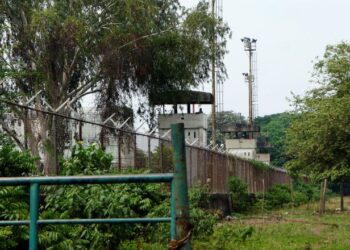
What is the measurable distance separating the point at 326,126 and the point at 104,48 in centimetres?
A: 1021

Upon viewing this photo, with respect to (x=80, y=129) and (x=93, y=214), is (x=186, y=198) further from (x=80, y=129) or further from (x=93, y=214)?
(x=80, y=129)

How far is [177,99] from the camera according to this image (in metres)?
33.7

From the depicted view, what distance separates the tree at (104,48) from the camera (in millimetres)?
28938

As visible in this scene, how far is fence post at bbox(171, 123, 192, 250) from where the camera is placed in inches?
113

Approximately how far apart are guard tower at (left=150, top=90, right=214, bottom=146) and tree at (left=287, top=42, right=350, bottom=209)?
4144mm

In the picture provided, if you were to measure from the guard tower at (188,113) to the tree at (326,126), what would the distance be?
4.14 metres

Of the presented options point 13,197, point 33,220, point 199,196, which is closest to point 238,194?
point 199,196

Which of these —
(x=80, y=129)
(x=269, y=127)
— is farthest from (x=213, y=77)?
(x=269, y=127)

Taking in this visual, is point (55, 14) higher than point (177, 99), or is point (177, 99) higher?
point (55, 14)

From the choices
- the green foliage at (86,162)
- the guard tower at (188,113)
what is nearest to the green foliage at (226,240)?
the green foliage at (86,162)

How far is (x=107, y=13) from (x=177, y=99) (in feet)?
18.9

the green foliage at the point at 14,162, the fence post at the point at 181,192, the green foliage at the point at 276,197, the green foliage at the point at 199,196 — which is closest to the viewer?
the fence post at the point at 181,192

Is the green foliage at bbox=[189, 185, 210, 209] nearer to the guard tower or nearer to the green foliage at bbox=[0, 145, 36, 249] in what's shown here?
the green foliage at bbox=[0, 145, 36, 249]

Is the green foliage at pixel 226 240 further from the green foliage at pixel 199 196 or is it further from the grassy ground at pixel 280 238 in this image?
the green foliage at pixel 199 196
